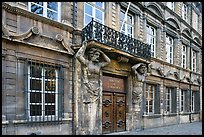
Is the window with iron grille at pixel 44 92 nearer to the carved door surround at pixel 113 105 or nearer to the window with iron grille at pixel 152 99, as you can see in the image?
the carved door surround at pixel 113 105

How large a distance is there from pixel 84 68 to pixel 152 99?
676cm

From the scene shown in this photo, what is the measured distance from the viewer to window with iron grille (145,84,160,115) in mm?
15797

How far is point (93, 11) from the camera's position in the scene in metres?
12.0

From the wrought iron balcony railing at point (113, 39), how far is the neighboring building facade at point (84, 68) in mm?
41

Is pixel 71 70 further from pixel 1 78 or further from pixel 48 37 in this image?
pixel 1 78

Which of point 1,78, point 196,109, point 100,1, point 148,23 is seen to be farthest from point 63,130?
point 196,109

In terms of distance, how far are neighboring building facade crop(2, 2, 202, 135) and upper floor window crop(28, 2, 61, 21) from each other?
0.03 m

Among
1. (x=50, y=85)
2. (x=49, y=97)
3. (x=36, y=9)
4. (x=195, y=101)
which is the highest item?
(x=36, y=9)

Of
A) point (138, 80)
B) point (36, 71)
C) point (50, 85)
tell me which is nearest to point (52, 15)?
point (36, 71)

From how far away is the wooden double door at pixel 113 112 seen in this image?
1238 centimetres

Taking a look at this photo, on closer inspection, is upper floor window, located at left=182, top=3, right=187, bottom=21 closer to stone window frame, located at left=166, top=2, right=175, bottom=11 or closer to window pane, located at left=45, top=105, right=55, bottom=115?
stone window frame, located at left=166, top=2, right=175, bottom=11

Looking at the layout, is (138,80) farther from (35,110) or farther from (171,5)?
(171,5)

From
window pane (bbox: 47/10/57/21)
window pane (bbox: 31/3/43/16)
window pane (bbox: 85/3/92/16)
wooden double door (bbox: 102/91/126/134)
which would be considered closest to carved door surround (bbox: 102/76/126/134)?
wooden double door (bbox: 102/91/126/134)

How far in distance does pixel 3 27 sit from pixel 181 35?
14.7 meters
